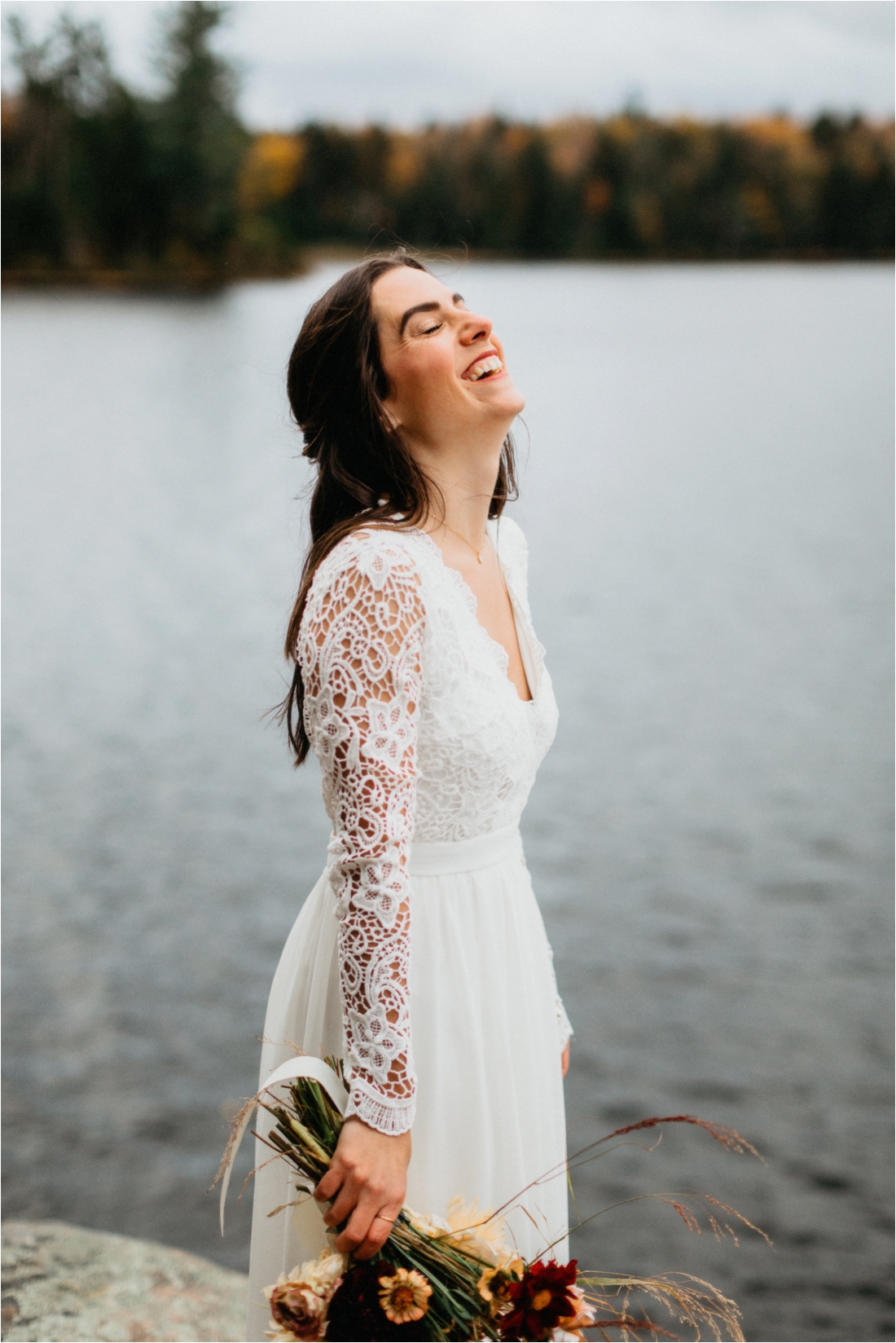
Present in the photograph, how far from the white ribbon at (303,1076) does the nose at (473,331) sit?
3.23ft

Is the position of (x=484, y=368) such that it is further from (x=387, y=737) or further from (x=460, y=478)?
(x=387, y=737)

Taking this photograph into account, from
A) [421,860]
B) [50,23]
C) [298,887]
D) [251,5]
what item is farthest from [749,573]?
[251,5]

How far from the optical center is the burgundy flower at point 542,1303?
1.23 metres

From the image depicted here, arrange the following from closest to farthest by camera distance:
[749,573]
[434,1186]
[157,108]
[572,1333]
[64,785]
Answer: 1. [572,1333]
2. [434,1186]
3. [64,785]
4. [749,573]
5. [157,108]

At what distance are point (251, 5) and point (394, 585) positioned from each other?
199 ft

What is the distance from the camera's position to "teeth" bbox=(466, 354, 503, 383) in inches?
65.8

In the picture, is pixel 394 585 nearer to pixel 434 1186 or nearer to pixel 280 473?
pixel 434 1186

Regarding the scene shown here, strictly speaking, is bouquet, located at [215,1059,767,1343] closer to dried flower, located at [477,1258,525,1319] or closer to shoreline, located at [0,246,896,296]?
dried flower, located at [477,1258,525,1319]

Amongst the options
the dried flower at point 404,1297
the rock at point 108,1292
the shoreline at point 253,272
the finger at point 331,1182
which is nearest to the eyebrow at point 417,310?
the finger at point 331,1182

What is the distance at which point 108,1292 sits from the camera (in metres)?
2.81

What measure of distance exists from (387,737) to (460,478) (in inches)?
18.8

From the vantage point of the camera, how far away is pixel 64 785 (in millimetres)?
8047

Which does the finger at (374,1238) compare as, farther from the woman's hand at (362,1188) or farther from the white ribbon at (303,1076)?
the white ribbon at (303,1076)

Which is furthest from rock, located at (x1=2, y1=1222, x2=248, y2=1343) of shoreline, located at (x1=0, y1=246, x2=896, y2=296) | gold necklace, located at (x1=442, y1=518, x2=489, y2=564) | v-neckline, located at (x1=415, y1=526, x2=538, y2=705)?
shoreline, located at (x1=0, y1=246, x2=896, y2=296)
